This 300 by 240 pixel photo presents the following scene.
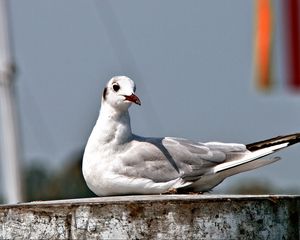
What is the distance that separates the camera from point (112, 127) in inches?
555

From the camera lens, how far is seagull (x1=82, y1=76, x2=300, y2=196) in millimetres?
13773

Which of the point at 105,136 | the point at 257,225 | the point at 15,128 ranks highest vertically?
the point at 15,128

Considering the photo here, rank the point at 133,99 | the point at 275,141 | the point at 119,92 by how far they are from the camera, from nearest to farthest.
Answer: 1. the point at 133,99
2. the point at 119,92
3. the point at 275,141

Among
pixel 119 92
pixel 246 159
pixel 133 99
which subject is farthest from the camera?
pixel 246 159

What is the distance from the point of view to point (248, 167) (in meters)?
14.5

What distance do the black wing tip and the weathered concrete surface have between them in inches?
74.9

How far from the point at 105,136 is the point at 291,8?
583 inches

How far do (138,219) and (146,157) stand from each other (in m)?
2.30

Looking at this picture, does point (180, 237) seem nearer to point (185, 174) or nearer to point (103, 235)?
point (103, 235)

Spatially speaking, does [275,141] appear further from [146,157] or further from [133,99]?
[133,99]

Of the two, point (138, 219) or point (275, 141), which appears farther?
point (275, 141)

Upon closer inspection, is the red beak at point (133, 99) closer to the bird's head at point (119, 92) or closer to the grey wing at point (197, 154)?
the bird's head at point (119, 92)

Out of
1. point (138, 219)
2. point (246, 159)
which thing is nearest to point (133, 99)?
point (246, 159)

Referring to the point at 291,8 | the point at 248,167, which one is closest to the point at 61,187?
the point at 291,8
